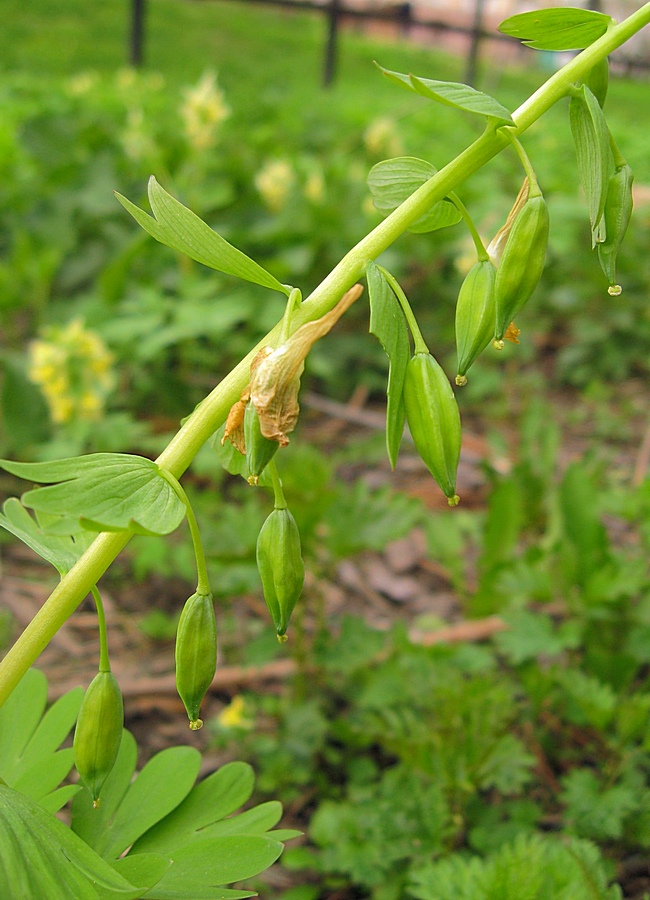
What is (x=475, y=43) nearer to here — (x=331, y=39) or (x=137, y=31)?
(x=331, y=39)

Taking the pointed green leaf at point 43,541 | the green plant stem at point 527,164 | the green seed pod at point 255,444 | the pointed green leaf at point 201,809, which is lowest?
the pointed green leaf at point 201,809

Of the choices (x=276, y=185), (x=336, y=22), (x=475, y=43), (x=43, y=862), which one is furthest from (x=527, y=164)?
(x=475, y=43)

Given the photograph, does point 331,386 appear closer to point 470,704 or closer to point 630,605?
point 630,605

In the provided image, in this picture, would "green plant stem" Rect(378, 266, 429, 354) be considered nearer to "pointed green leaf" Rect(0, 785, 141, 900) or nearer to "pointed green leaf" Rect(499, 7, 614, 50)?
"pointed green leaf" Rect(499, 7, 614, 50)

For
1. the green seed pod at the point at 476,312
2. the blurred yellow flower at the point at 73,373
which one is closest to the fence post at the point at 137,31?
the blurred yellow flower at the point at 73,373

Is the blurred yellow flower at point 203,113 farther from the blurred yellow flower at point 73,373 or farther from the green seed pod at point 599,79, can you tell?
the green seed pod at point 599,79

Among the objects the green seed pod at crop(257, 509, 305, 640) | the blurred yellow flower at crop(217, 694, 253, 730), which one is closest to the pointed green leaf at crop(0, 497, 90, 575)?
the green seed pod at crop(257, 509, 305, 640)
